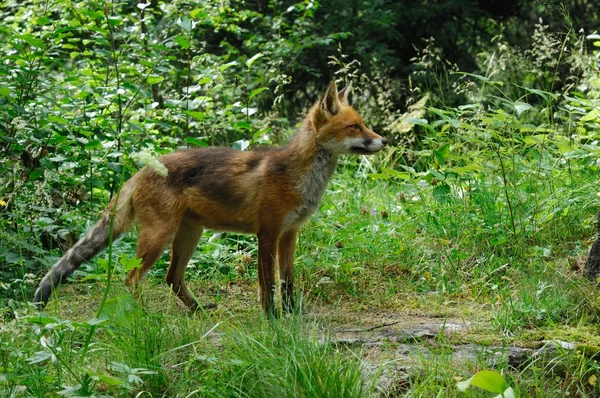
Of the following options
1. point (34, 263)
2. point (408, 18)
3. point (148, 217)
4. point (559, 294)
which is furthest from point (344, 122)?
point (408, 18)

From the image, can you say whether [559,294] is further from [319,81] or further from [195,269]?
[319,81]

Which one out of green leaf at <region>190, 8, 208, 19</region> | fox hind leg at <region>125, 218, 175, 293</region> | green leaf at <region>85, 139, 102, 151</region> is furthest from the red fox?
green leaf at <region>190, 8, 208, 19</region>

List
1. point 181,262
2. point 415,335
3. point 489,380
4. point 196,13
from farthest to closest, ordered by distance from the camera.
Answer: point 196,13 → point 181,262 → point 415,335 → point 489,380

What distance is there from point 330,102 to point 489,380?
3372 mm

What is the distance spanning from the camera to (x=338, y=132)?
20.2 ft

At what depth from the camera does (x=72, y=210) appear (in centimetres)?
632

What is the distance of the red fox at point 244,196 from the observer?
230 inches

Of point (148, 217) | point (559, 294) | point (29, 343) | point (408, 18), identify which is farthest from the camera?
point (408, 18)

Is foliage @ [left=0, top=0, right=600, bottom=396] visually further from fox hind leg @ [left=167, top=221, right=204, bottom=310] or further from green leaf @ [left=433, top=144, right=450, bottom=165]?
fox hind leg @ [left=167, top=221, right=204, bottom=310]

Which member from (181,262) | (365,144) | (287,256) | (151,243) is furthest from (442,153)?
(151,243)

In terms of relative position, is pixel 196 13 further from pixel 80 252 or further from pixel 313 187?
pixel 80 252

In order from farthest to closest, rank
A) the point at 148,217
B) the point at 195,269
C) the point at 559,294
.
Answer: the point at 195,269
the point at 148,217
the point at 559,294

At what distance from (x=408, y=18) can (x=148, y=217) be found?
7.81m

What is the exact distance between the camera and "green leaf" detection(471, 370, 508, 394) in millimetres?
3148
